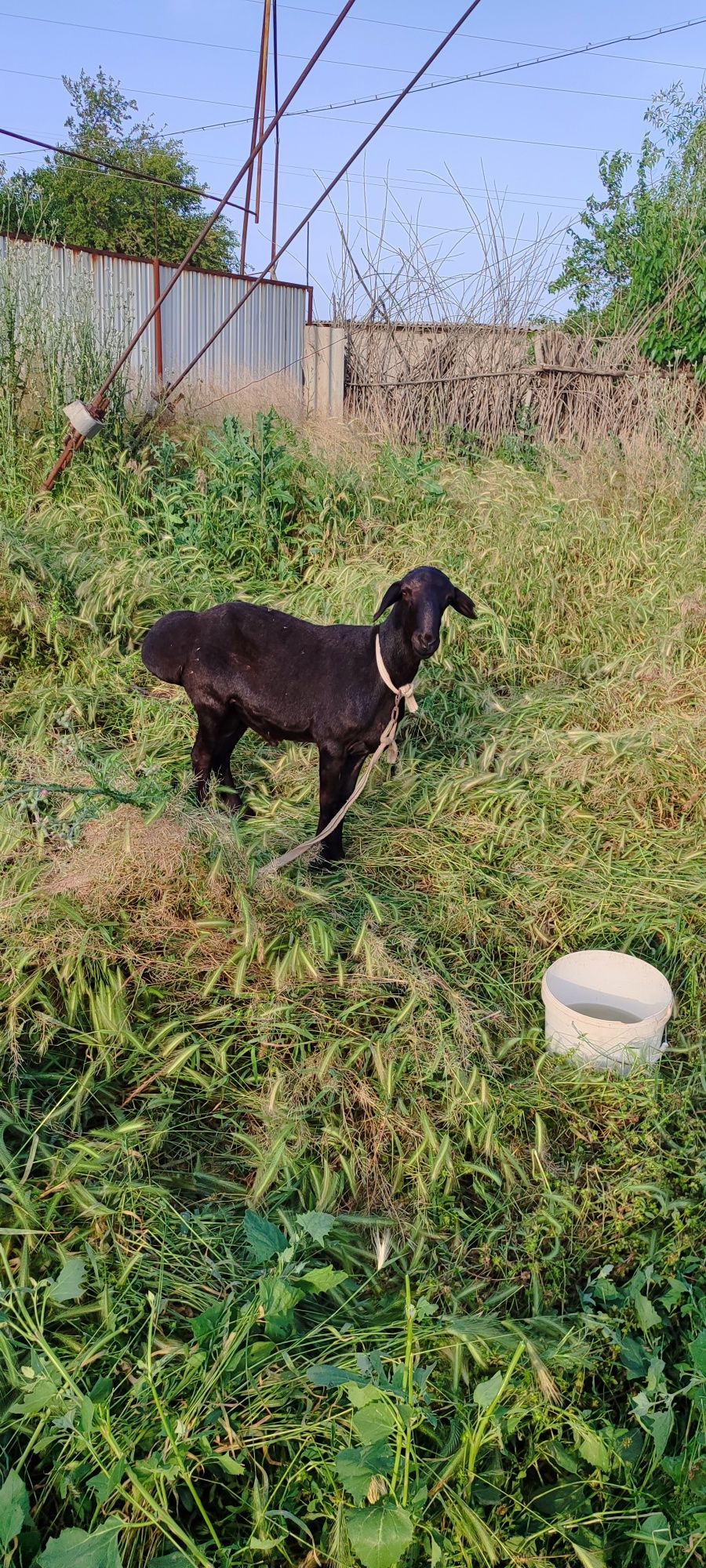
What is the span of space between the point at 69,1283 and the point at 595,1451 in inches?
36.7

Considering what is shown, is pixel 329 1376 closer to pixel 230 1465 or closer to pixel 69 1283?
pixel 230 1465

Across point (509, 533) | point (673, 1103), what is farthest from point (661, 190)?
point (673, 1103)

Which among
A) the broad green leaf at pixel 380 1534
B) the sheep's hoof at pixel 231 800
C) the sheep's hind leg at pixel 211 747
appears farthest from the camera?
the sheep's hoof at pixel 231 800

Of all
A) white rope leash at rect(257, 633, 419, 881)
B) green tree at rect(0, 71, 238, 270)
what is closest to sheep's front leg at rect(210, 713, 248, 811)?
white rope leash at rect(257, 633, 419, 881)

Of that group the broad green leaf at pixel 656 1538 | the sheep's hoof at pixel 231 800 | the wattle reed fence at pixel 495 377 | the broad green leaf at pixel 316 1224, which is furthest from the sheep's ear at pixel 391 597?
the wattle reed fence at pixel 495 377

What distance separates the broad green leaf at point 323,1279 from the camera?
68.4 inches

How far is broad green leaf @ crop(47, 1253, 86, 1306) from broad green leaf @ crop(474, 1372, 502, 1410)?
69 centimetres

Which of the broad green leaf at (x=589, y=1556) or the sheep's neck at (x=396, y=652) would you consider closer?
the broad green leaf at (x=589, y=1556)

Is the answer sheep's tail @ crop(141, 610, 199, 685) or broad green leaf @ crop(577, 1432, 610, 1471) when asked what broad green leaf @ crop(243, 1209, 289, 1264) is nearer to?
broad green leaf @ crop(577, 1432, 610, 1471)

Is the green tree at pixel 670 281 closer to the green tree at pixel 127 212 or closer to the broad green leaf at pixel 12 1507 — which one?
the broad green leaf at pixel 12 1507

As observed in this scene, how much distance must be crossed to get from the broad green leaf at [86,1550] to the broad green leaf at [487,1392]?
1.81ft

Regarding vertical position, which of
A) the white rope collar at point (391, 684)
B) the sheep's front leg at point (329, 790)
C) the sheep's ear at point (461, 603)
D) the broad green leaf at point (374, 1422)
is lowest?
the broad green leaf at point (374, 1422)

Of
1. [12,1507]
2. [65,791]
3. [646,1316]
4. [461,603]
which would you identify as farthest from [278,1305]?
[461,603]

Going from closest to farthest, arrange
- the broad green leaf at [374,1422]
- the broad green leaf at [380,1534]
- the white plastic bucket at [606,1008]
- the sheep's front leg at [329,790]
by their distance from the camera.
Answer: the broad green leaf at [380,1534] < the broad green leaf at [374,1422] < the white plastic bucket at [606,1008] < the sheep's front leg at [329,790]
